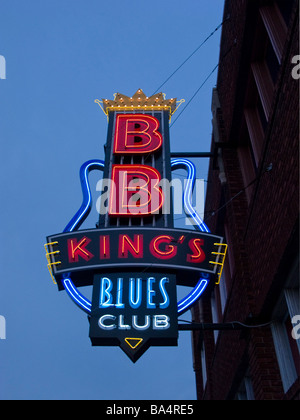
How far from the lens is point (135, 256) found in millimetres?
8516

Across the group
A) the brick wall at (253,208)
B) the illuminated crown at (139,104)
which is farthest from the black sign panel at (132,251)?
the illuminated crown at (139,104)

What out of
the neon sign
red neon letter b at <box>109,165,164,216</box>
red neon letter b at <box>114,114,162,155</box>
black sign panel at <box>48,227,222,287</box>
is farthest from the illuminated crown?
black sign panel at <box>48,227,222,287</box>

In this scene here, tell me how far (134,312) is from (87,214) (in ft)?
9.08

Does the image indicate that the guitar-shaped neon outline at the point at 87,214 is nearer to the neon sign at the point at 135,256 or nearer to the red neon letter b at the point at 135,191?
the neon sign at the point at 135,256

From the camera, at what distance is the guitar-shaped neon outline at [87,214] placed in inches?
315

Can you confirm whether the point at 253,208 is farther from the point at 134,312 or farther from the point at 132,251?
the point at 134,312

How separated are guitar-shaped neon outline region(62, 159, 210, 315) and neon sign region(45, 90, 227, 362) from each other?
0.06 ft

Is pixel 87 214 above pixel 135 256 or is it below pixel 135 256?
above

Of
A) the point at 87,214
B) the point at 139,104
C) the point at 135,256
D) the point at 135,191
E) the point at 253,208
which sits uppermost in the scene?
the point at 139,104

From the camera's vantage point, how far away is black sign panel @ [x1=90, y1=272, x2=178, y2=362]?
23.9 ft

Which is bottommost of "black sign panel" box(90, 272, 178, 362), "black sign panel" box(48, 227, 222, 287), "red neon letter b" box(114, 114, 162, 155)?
"black sign panel" box(90, 272, 178, 362)

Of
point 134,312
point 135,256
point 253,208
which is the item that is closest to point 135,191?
point 135,256

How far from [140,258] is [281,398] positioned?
3.20 meters

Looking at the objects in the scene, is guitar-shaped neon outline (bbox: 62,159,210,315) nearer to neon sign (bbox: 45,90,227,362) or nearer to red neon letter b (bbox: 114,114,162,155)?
neon sign (bbox: 45,90,227,362)
